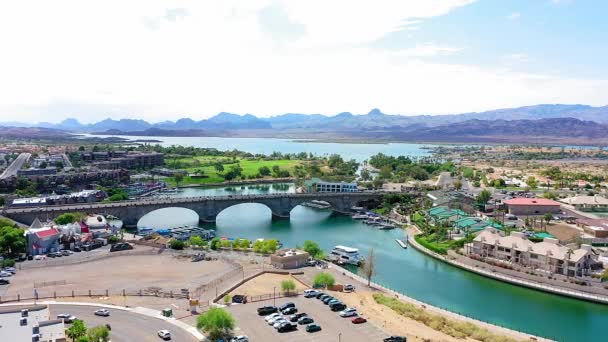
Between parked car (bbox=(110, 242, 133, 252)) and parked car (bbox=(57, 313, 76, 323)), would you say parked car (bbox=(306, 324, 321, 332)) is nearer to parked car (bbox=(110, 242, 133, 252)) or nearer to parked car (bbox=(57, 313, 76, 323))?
parked car (bbox=(57, 313, 76, 323))

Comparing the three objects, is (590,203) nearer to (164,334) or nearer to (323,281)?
(323,281)

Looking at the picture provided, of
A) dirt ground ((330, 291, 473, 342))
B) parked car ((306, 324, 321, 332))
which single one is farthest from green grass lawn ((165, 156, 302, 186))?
parked car ((306, 324, 321, 332))

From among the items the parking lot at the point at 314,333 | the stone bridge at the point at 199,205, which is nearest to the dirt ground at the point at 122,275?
the parking lot at the point at 314,333

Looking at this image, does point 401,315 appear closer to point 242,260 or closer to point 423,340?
point 423,340

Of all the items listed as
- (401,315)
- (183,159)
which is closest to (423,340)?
(401,315)

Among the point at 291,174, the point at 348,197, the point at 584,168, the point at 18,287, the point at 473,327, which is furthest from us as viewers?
the point at 584,168
